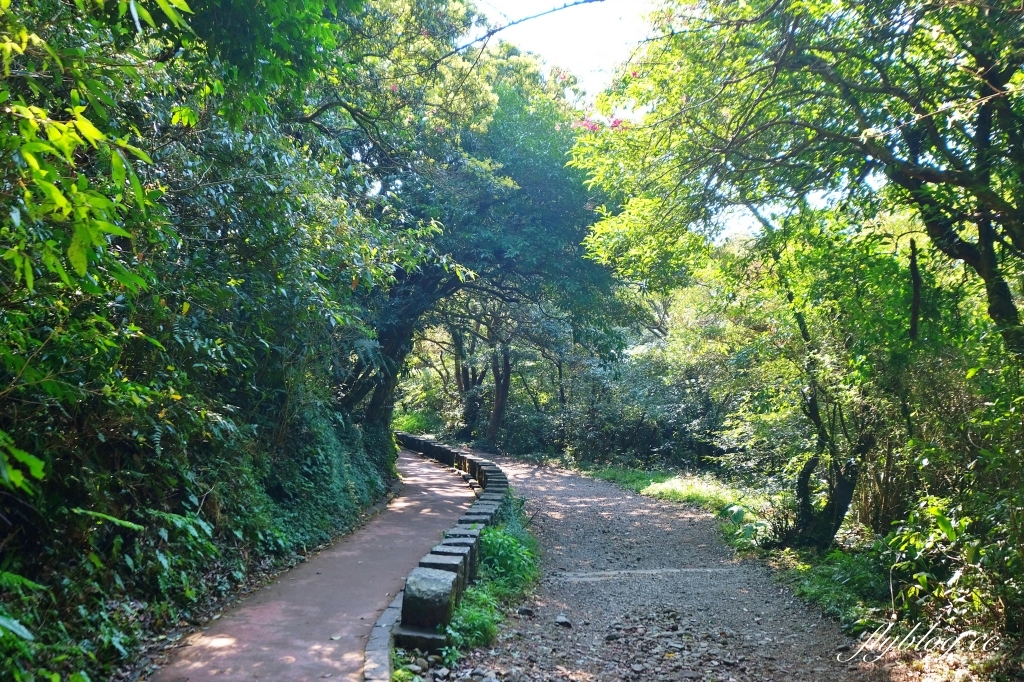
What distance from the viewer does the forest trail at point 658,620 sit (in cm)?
579

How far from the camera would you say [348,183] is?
10.7 meters

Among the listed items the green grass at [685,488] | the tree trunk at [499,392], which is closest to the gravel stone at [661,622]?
the green grass at [685,488]

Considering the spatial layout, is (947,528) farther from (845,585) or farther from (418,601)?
(418,601)

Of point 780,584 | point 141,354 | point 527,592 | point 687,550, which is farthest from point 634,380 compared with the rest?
point 141,354

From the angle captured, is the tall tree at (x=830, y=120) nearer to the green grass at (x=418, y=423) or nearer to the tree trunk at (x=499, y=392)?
the tree trunk at (x=499, y=392)

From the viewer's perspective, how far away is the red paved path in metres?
4.56

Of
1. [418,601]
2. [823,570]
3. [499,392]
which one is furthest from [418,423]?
[418,601]

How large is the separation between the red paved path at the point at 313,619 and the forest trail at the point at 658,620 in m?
1.15

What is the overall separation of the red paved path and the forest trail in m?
1.15

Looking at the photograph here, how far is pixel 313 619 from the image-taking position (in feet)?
18.6

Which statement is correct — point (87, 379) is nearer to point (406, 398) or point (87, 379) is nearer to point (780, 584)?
point (780, 584)

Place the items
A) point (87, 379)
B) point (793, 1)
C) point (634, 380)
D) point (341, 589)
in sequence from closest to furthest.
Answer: point (87, 379), point (793, 1), point (341, 589), point (634, 380)

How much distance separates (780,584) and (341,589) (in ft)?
18.1

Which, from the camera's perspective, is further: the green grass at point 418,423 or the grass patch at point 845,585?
the green grass at point 418,423
